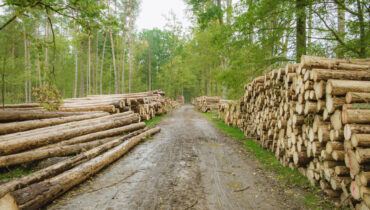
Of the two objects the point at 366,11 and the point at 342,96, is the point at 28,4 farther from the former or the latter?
the point at 366,11

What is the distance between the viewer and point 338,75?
374 cm

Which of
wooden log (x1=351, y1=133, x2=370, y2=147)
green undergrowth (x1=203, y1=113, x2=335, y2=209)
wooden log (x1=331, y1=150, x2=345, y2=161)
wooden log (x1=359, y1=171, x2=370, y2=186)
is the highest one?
wooden log (x1=351, y1=133, x2=370, y2=147)

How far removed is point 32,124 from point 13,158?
1782 mm

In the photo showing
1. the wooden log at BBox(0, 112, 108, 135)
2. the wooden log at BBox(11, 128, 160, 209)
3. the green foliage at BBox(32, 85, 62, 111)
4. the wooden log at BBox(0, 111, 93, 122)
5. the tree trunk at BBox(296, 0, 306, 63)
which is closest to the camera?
the wooden log at BBox(11, 128, 160, 209)

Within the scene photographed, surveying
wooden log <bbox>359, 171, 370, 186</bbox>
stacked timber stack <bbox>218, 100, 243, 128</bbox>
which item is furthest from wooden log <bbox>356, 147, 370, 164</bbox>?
stacked timber stack <bbox>218, 100, 243, 128</bbox>

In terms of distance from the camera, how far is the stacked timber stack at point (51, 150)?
2.90 meters

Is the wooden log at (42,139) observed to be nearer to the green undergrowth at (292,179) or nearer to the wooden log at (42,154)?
the wooden log at (42,154)

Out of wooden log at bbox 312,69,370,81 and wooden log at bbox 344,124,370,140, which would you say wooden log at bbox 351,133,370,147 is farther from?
wooden log at bbox 312,69,370,81

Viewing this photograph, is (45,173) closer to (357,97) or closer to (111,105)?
(357,97)

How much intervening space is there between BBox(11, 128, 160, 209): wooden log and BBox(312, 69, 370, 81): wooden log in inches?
197

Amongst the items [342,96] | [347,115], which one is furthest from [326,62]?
[347,115]

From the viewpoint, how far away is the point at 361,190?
106 inches

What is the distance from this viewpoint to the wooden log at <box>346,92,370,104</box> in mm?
3129

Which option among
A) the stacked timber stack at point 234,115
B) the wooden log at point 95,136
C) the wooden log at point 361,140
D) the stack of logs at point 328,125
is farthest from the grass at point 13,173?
the stacked timber stack at point 234,115
